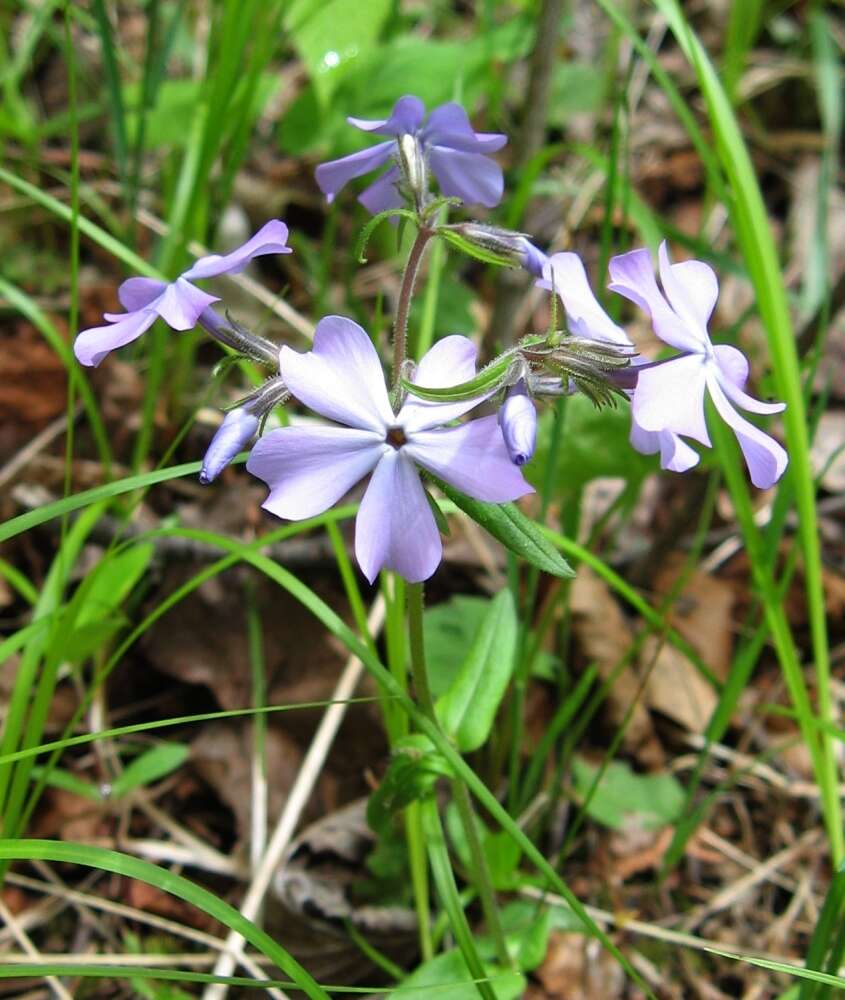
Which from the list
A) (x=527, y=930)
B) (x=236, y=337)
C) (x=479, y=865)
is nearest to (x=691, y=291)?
(x=236, y=337)

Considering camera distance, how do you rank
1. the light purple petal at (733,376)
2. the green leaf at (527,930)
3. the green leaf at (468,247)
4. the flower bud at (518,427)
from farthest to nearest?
1. the green leaf at (527,930)
2. the green leaf at (468,247)
3. the light purple petal at (733,376)
4. the flower bud at (518,427)

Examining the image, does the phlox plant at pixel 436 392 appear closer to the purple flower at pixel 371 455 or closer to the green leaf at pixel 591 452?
the purple flower at pixel 371 455

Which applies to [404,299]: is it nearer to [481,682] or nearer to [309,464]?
[309,464]

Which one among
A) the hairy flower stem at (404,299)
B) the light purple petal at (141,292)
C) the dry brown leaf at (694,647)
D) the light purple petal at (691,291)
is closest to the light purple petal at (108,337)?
the light purple petal at (141,292)

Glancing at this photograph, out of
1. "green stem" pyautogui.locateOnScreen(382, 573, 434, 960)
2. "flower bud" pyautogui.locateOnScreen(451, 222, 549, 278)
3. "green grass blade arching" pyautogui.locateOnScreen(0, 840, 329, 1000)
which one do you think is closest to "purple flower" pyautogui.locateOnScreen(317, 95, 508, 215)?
"flower bud" pyautogui.locateOnScreen(451, 222, 549, 278)

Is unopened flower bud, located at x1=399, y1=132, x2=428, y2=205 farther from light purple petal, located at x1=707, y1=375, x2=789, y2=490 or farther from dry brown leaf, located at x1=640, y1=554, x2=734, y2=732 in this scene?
dry brown leaf, located at x1=640, y1=554, x2=734, y2=732

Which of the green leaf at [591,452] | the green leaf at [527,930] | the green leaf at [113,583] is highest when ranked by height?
the green leaf at [591,452]
